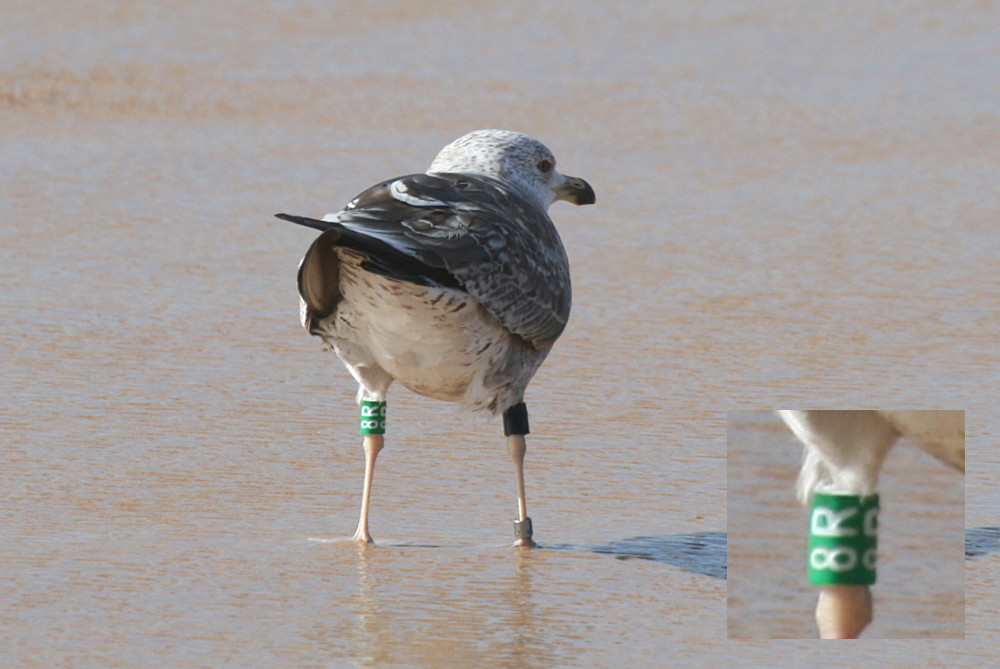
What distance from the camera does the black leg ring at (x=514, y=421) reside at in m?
6.25

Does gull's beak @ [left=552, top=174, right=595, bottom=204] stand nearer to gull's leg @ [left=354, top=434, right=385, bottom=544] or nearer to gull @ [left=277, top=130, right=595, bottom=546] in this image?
gull @ [left=277, top=130, right=595, bottom=546]

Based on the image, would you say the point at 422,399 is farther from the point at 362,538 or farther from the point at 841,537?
the point at 841,537

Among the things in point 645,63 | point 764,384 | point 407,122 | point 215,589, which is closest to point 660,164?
point 407,122

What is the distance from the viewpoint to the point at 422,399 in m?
7.54

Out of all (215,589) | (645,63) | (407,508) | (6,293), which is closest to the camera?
(215,589)

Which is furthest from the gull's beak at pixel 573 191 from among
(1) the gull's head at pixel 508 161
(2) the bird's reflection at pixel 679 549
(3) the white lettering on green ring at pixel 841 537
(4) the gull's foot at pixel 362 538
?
(3) the white lettering on green ring at pixel 841 537

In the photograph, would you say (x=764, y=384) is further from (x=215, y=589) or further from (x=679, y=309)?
(x=215, y=589)

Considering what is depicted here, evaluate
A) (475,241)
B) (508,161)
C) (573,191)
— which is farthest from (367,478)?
(573,191)

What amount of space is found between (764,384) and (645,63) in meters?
6.94

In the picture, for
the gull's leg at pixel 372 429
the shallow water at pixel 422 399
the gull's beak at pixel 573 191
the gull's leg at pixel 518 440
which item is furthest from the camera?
the gull's beak at pixel 573 191

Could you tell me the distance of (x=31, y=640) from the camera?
15.6ft

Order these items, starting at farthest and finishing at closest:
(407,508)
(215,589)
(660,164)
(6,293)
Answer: (660,164)
(6,293)
(407,508)
(215,589)

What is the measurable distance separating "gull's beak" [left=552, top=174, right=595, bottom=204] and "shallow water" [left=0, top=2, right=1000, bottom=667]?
85 cm

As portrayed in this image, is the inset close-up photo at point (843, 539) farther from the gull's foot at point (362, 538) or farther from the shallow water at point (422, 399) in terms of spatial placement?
the gull's foot at point (362, 538)
